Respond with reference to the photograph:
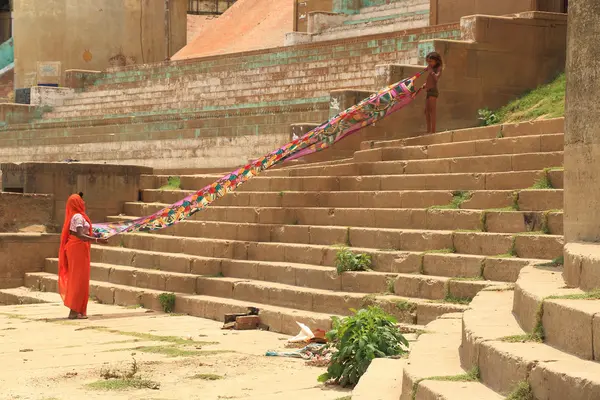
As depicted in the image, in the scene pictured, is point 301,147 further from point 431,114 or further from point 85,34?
point 85,34

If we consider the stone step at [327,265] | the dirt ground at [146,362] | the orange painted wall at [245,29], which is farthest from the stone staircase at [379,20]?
the dirt ground at [146,362]

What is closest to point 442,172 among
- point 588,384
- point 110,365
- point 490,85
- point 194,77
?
point 490,85

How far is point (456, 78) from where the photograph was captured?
15.7m

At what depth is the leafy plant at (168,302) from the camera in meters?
13.0

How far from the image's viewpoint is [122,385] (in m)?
8.25

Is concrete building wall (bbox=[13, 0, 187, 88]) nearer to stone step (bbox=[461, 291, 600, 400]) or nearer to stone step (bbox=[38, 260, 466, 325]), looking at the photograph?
stone step (bbox=[38, 260, 466, 325])

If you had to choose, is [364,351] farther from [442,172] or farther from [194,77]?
[194,77]

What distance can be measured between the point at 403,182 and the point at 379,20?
40.5 ft

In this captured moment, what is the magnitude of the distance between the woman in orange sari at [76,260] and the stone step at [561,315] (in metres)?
6.80

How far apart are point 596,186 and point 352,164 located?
6.46 meters

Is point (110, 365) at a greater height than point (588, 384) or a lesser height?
lesser

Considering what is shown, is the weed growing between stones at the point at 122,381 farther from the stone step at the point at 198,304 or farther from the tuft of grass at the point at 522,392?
the tuft of grass at the point at 522,392

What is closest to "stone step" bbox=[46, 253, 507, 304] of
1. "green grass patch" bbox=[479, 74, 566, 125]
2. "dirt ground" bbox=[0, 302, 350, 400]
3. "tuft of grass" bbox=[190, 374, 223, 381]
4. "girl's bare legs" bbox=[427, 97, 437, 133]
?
"dirt ground" bbox=[0, 302, 350, 400]

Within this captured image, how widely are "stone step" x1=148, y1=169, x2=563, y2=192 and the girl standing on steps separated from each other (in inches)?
72.8
